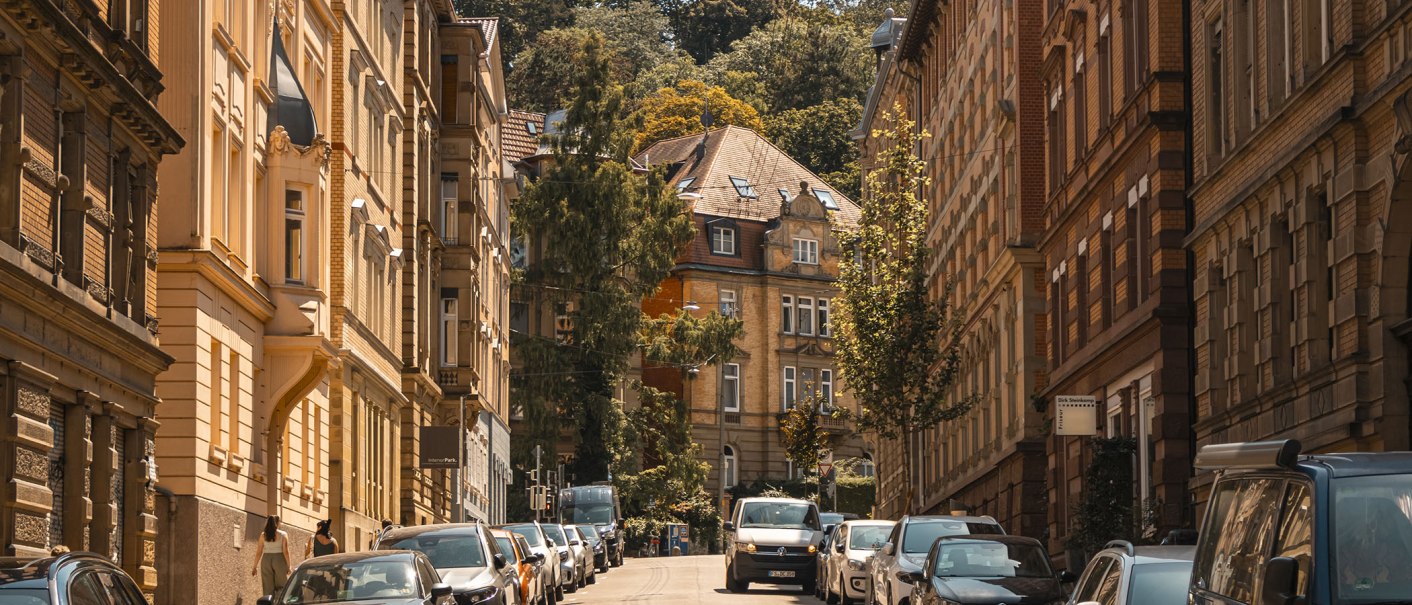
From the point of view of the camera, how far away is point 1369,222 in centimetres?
2162

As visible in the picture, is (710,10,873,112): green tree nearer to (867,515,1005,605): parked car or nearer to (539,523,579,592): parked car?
(539,523,579,592): parked car

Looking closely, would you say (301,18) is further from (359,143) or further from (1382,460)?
(1382,460)

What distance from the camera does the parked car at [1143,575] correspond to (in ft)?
48.1

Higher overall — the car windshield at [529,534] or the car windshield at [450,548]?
the car windshield at [450,548]

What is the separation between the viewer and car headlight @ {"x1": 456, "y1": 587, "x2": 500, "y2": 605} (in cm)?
2423

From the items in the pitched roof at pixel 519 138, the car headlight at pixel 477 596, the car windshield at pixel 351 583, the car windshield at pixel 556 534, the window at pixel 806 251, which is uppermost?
the pitched roof at pixel 519 138

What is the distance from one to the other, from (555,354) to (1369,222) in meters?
53.9

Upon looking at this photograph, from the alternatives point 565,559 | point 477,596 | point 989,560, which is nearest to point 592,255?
point 565,559

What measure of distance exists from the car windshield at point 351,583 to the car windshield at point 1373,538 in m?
12.0

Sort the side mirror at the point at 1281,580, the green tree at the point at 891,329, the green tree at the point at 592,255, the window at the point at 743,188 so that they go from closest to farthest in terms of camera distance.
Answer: the side mirror at the point at 1281,580 < the green tree at the point at 891,329 < the green tree at the point at 592,255 < the window at the point at 743,188

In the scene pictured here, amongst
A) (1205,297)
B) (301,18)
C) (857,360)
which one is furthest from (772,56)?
(1205,297)

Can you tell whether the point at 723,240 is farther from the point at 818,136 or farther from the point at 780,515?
the point at 780,515

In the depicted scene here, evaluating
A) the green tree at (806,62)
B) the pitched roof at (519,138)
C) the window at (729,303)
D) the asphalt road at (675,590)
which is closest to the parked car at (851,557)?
the asphalt road at (675,590)

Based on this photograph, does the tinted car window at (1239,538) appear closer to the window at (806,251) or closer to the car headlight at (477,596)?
the car headlight at (477,596)
